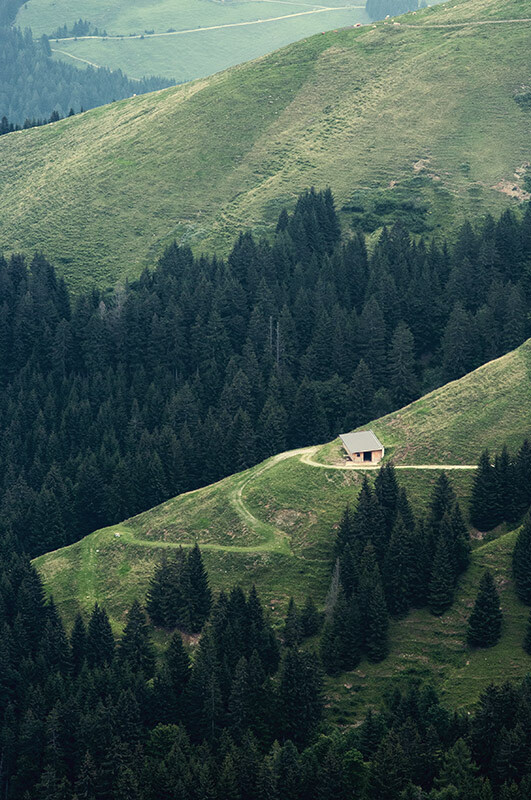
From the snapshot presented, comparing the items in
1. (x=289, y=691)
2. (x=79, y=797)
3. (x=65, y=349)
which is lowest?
(x=79, y=797)

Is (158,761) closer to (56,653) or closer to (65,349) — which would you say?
(56,653)

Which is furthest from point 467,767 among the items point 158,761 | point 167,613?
point 167,613

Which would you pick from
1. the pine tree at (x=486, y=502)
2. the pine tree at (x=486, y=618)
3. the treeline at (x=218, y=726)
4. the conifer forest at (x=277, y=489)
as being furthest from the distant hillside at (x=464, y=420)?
the treeline at (x=218, y=726)

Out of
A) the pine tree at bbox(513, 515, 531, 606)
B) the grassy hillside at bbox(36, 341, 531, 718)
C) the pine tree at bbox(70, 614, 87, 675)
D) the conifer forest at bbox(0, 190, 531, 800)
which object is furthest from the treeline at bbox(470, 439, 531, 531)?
the pine tree at bbox(70, 614, 87, 675)

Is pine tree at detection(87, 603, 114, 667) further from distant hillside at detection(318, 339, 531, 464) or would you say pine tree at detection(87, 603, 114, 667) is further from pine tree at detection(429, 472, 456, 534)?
pine tree at detection(429, 472, 456, 534)

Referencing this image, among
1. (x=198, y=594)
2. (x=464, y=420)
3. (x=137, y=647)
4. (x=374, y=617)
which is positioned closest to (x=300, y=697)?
(x=374, y=617)

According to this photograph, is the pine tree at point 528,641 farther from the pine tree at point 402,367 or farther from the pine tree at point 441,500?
the pine tree at point 402,367
